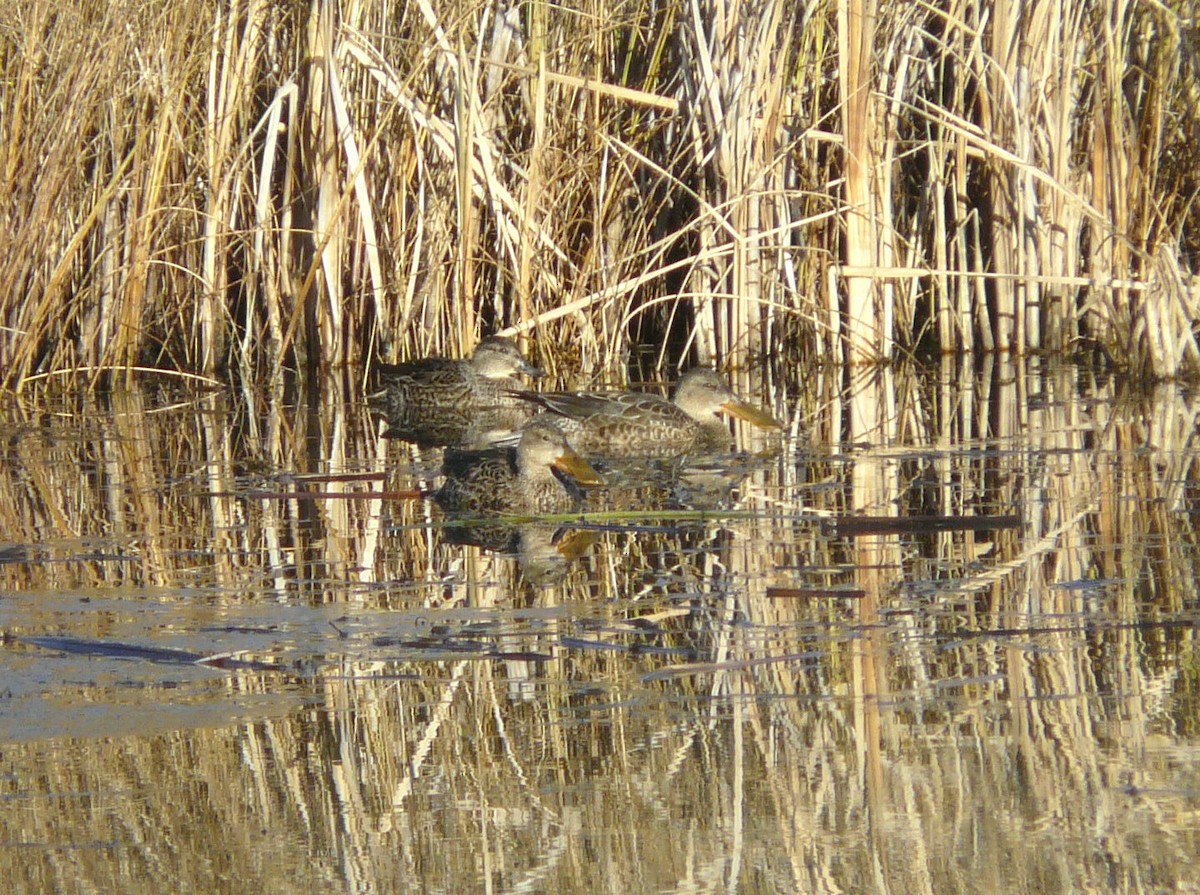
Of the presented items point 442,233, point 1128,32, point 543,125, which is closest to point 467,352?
point 442,233

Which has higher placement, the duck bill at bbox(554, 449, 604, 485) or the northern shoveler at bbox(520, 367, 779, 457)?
the northern shoveler at bbox(520, 367, 779, 457)

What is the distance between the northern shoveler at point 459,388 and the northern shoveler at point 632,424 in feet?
3.89

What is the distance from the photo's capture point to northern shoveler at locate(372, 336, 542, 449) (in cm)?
951

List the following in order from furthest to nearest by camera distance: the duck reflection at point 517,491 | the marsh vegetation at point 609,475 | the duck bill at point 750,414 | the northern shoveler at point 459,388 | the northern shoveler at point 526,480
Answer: the northern shoveler at point 459,388
the duck bill at point 750,414
the northern shoveler at point 526,480
the duck reflection at point 517,491
the marsh vegetation at point 609,475

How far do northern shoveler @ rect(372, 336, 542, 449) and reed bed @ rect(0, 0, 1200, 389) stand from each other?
1.27 feet

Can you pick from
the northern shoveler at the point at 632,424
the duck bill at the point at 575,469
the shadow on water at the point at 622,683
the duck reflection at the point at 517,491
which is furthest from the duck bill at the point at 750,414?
the duck bill at the point at 575,469

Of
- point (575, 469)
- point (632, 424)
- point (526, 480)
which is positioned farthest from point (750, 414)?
point (526, 480)

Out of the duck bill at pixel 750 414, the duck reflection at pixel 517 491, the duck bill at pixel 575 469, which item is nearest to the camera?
the duck reflection at pixel 517 491

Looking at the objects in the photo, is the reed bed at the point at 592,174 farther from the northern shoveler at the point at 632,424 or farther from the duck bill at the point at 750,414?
the northern shoveler at the point at 632,424

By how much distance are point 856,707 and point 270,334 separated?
7.19 metres

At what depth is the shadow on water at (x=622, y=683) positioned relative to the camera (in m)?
3.47

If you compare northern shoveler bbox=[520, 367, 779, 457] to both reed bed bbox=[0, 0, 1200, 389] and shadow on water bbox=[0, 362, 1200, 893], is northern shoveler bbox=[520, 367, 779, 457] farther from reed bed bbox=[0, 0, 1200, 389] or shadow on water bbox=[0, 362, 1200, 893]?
reed bed bbox=[0, 0, 1200, 389]

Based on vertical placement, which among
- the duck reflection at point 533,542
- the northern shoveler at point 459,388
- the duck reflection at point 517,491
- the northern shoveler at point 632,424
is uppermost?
the northern shoveler at point 459,388

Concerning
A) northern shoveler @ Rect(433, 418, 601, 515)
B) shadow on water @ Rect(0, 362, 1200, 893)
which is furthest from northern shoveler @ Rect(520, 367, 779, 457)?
northern shoveler @ Rect(433, 418, 601, 515)
